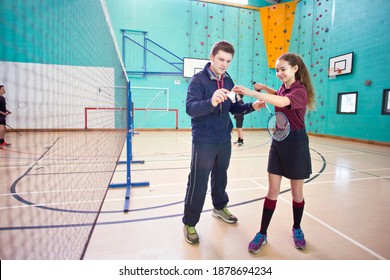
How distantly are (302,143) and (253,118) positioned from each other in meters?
11.5

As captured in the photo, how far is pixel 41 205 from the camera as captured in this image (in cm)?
274

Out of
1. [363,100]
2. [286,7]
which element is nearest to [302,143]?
[363,100]

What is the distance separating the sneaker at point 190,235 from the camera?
6.60 ft

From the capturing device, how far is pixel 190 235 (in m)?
2.04

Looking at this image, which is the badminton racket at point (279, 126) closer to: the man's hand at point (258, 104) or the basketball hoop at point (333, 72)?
the man's hand at point (258, 104)

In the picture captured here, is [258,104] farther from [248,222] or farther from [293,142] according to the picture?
[248,222]

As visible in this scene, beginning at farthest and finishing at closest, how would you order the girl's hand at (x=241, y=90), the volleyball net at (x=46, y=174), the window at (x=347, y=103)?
the window at (x=347, y=103) < the girl's hand at (x=241, y=90) < the volleyball net at (x=46, y=174)

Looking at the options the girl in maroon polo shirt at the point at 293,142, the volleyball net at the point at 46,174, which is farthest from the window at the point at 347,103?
the girl in maroon polo shirt at the point at 293,142

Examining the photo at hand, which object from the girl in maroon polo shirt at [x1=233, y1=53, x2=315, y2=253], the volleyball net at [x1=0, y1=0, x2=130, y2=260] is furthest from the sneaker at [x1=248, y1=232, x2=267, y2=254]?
the volleyball net at [x1=0, y1=0, x2=130, y2=260]

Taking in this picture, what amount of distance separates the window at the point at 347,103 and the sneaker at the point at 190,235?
29.7ft

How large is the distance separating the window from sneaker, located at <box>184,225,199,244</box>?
356 inches

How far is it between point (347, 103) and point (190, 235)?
9.41 m

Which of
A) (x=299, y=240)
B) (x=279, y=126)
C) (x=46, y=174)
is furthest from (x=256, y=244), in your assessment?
(x=46, y=174)

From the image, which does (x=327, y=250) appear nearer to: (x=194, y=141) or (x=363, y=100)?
(x=194, y=141)
